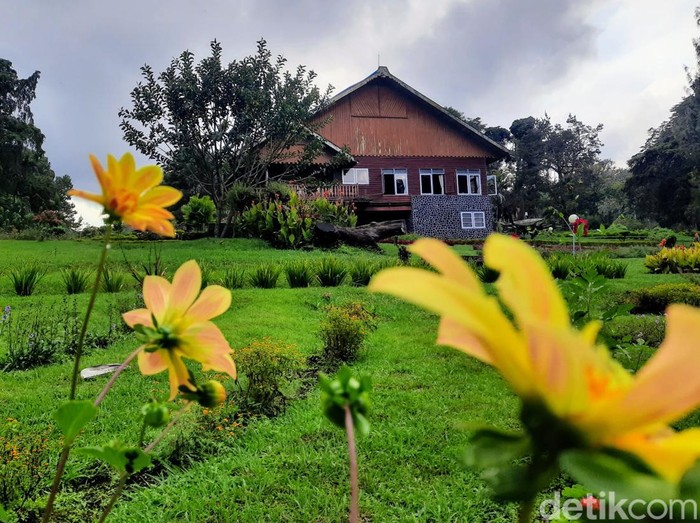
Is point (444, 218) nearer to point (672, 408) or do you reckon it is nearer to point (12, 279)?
point (12, 279)

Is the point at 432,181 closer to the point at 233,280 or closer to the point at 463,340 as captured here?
the point at 233,280

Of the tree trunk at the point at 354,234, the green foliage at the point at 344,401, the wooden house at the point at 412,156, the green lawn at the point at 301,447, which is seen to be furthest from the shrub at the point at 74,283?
the wooden house at the point at 412,156

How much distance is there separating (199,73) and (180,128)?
1.47 m

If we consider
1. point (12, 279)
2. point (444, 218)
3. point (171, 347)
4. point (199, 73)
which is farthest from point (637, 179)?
point (171, 347)

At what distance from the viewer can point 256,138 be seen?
1293 centimetres

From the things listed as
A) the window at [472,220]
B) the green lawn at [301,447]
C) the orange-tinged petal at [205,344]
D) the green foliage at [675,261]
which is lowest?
the green lawn at [301,447]

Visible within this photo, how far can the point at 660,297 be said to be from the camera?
5484 millimetres

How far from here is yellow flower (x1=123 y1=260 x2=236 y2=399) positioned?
42 cm

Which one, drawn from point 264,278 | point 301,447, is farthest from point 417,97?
point 301,447

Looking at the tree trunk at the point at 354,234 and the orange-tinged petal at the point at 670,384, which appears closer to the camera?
the orange-tinged petal at the point at 670,384

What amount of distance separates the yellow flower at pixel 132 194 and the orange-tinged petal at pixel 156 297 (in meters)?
0.05

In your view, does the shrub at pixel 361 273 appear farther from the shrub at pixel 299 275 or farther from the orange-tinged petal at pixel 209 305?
the orange-tinged petal at pixel 209 305

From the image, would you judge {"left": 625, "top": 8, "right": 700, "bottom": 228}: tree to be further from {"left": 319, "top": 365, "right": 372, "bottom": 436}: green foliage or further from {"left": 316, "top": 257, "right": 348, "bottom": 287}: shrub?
{"left": 319, "top": 365, "right": 372, "bottom": 436}: green foliage

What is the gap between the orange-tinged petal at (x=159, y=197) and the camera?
1.58 ft
